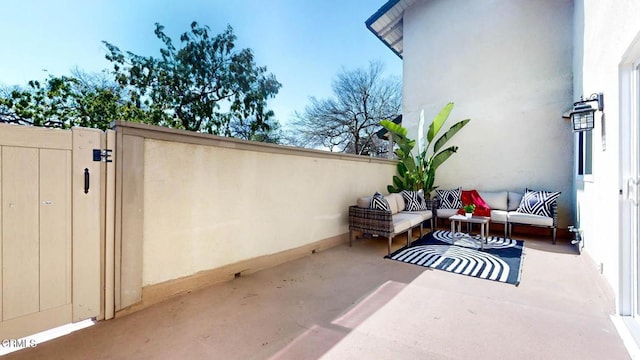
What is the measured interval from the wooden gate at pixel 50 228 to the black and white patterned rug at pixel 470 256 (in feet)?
12.5

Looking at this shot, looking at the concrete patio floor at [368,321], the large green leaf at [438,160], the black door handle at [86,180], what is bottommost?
the concrete patio floor at [368,321]

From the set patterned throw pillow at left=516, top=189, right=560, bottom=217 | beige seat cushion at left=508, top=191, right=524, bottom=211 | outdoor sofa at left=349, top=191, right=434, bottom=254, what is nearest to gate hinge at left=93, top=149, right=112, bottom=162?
outdoor sofa at left=349, top=191, right=434, bottom=254

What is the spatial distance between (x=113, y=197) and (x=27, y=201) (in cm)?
53

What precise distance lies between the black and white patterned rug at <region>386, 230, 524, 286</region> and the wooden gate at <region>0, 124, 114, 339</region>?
3814 mm

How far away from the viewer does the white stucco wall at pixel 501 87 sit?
20.4 ft

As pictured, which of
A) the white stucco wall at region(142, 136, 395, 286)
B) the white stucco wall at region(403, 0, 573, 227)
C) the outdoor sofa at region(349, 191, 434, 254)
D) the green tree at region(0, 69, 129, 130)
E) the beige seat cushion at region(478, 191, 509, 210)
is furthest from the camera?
the green tree at region(0, 69, 129, 130)

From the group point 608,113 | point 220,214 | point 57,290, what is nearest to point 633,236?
point 608,113

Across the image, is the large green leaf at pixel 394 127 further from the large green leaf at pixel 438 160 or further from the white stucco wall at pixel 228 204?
the white stucco wall at pixel 228 204

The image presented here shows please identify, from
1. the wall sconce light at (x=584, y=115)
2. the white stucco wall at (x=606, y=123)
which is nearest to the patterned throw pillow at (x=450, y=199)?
the white stucco wall at (x=606, y=123)

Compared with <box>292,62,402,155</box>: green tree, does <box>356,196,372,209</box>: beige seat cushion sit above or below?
below

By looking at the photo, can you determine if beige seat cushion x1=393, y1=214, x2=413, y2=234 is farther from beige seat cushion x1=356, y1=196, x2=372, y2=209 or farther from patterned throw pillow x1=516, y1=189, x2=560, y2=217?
patterned throw pillow x1=516, y1=189, x2=560, y2=217

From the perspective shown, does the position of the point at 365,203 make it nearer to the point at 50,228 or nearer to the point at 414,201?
the point at 414,201

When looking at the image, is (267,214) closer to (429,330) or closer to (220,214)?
(220,214)

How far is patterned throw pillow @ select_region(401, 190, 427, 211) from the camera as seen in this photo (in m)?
5.95
